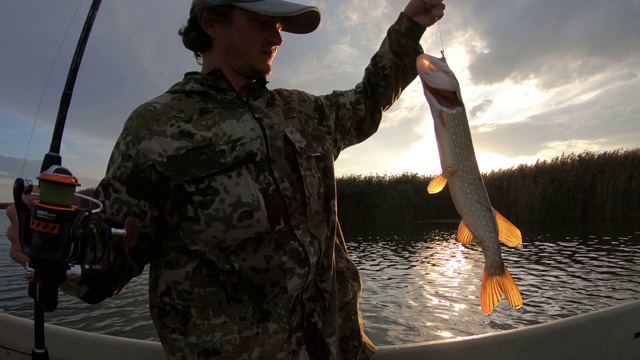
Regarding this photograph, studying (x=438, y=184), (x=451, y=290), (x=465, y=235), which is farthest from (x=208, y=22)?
(x=451, y=290)

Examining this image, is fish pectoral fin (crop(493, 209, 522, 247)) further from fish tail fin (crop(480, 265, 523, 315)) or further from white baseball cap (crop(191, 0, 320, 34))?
white baseball cap (crop(191, 0, 320, 34))

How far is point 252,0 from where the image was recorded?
2.09 metres

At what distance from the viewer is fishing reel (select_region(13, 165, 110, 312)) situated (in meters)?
1.46

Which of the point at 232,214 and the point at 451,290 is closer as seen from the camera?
the point at 232,214

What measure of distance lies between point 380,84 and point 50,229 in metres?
1.77

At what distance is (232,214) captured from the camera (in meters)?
1.81

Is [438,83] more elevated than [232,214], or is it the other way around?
[438,83]

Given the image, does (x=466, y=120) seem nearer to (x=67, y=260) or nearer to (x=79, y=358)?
(x=67, y=260)

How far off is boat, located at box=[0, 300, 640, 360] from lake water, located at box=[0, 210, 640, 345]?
10.8 feet

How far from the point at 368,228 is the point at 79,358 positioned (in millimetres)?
21775

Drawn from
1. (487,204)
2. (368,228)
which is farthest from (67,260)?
(368,228)

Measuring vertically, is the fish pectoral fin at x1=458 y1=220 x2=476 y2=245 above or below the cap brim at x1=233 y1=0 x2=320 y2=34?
below

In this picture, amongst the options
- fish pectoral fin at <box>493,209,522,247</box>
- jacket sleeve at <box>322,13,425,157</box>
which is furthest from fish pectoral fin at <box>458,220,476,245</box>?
jacket sleeve at <box>322,13,425,157</box>

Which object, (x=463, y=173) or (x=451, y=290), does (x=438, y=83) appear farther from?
(x=451, y=290)
